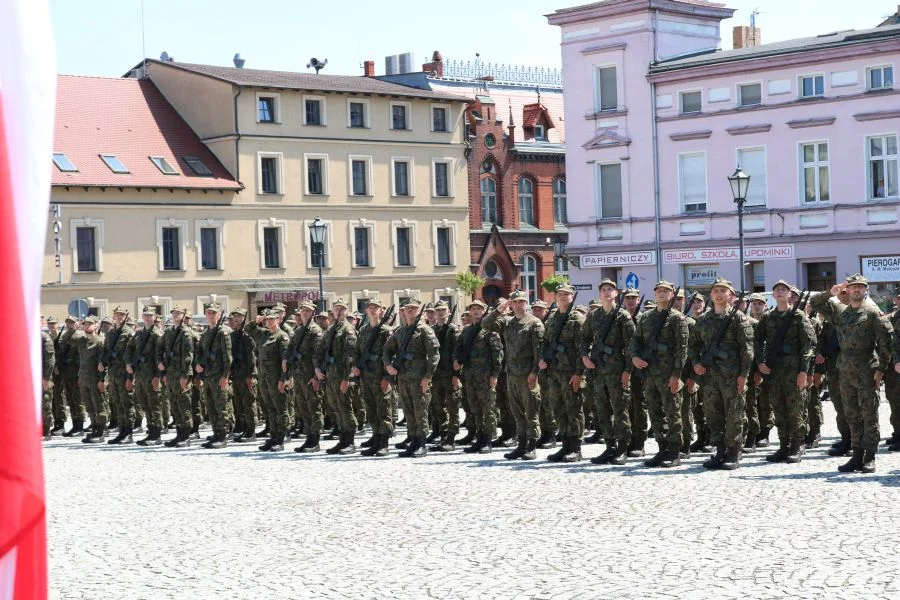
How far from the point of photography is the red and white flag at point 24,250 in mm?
2320

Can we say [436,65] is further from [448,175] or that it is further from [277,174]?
[277,174]

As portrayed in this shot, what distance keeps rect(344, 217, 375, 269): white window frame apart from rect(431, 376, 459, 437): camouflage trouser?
1591 inches

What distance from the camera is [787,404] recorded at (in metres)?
15.9

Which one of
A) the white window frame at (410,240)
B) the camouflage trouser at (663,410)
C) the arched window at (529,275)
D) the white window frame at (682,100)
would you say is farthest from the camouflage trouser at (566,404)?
the arched window at (529,275)

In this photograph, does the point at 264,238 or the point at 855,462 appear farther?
the point at 264,238

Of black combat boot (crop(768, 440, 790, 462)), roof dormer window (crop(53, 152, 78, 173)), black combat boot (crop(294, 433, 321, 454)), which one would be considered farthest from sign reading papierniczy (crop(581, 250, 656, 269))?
black combat boot (crop(768, 440, 790, 462))

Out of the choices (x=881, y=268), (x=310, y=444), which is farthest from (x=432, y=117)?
(x=310, y=444)

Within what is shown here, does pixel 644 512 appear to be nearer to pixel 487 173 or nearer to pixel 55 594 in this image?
pixel 55 594

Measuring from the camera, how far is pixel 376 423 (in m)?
18.8

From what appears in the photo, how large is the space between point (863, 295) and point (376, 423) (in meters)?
6.49

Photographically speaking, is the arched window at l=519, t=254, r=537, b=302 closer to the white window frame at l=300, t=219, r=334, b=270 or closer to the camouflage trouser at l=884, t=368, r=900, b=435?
the white window frame at l=300, t=219, r=334, b=270

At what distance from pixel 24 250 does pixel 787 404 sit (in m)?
14.2

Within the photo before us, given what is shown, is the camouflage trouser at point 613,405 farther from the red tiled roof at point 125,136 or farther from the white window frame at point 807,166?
the red tiled roof at point 125,136

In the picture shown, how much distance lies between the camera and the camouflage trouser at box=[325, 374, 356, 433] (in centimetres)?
1919
